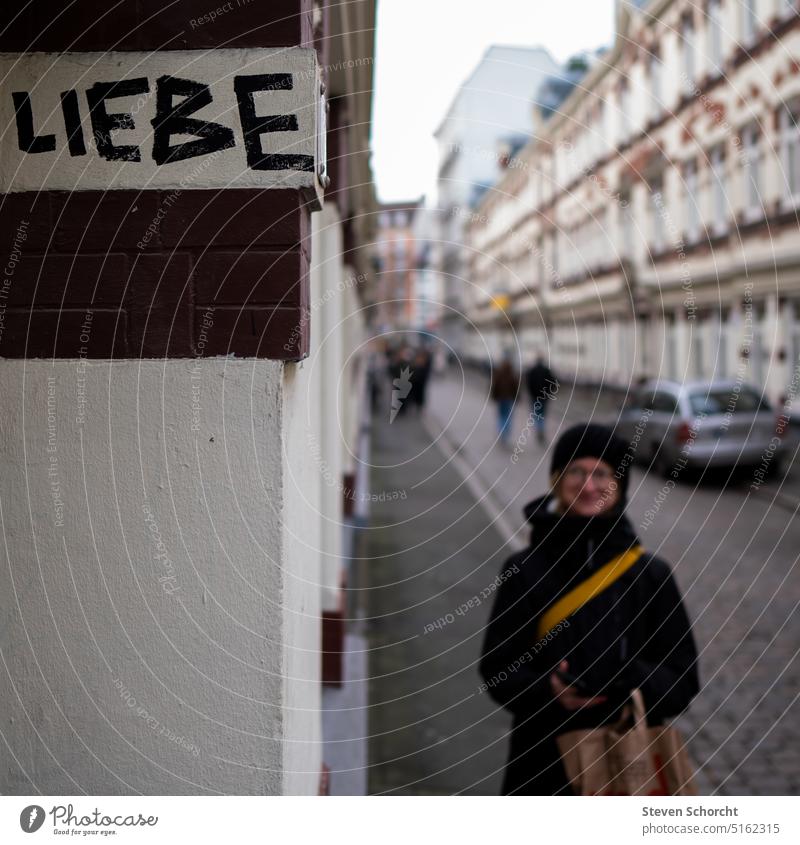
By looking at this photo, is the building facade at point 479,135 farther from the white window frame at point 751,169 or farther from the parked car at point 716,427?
the parked car at point 716,427

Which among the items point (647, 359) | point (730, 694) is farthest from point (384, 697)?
point (647, 359)

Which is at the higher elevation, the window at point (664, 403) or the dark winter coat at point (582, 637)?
the window at point (664, 403)

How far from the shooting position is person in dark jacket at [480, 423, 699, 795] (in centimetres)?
248

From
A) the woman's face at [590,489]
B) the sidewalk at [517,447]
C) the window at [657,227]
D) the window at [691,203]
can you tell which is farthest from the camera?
the window at [657,227]

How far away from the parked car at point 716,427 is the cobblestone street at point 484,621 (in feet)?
1.60

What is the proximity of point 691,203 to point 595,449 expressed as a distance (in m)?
21.8

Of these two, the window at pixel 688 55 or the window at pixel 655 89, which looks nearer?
the window at pixel 688 55

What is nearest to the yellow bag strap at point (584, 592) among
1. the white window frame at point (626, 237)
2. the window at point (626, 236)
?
the window at point (626, 236)

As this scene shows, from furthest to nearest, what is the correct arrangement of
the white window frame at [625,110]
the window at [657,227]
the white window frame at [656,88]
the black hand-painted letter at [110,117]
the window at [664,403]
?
the white window frame at [625,110] → the window at [657,227] → the white window frame at [656,88] → the window at [664,403] → the black hand-painted letter at [110,117]

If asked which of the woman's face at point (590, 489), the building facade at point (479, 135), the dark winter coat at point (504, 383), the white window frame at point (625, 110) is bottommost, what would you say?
the woman's face at point (590, 489)

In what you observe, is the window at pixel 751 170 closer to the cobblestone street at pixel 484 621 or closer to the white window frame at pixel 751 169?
the white window frame at pixel 751 169

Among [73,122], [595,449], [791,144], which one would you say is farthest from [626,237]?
[73,122]

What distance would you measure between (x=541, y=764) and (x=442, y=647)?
3.97m

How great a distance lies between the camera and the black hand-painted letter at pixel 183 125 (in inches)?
75.3
